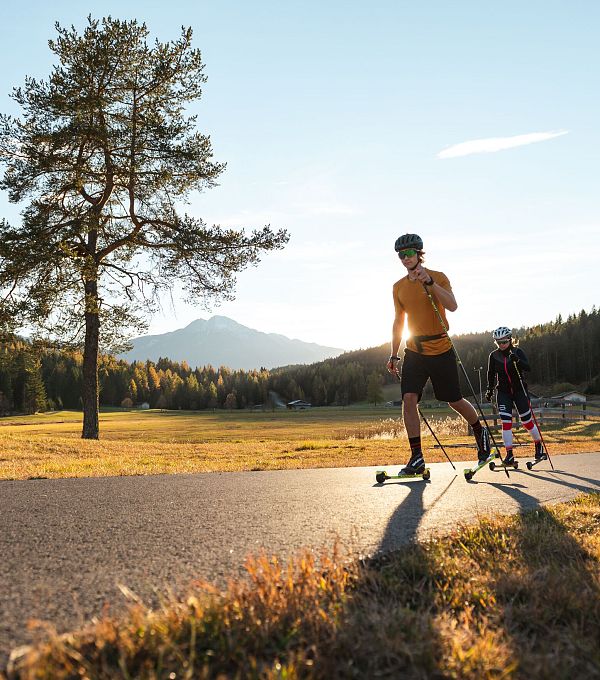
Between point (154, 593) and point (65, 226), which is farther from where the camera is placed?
point (65, 226)

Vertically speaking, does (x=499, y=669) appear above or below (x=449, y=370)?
below

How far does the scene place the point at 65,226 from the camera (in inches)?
700

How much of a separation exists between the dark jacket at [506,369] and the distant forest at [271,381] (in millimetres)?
97009

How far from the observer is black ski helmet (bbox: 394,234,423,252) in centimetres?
681

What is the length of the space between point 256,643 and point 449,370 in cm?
546

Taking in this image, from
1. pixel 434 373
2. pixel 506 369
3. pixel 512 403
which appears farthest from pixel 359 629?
pixel 512 403

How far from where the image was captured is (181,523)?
13.8 feet

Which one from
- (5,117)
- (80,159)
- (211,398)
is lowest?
(211,398)

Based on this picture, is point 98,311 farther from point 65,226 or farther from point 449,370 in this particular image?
point 449,370

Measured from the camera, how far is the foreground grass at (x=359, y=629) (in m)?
1.89

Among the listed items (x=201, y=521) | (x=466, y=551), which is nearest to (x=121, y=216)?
(x=201, y=521)

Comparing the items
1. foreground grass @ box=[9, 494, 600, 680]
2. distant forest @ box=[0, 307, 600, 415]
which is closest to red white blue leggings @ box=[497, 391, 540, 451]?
foreground grass @ box=[9, 494, 600, 680]

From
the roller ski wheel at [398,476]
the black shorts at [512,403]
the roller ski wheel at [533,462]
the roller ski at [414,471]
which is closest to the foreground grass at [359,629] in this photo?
the roller ski wheel at [398,476]

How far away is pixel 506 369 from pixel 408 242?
4581 millimetres
